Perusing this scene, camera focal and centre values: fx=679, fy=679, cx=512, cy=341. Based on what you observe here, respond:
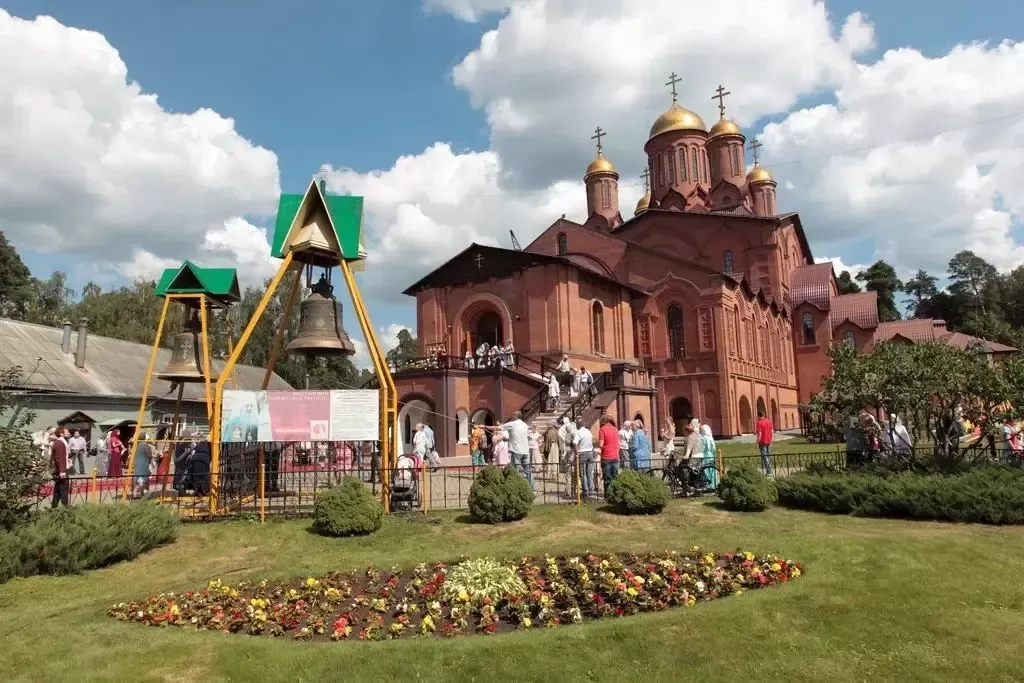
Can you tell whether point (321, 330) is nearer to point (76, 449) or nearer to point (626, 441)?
point (626, 441)

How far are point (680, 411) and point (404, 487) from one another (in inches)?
918

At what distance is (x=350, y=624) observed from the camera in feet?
21.4

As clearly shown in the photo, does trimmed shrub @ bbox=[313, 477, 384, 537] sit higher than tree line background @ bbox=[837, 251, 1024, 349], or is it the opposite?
tree line background @ bbox=[837, 251, 1024, 349]

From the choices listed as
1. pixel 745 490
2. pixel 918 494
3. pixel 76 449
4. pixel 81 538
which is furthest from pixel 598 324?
pixel 81 538

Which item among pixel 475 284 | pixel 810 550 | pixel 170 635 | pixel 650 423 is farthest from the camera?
pixel 475 284

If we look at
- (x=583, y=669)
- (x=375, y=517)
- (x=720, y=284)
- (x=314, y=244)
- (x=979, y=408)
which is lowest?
(x=583, y=669)

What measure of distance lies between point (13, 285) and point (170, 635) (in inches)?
1782

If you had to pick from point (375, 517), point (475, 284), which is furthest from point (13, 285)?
point (375, 517)

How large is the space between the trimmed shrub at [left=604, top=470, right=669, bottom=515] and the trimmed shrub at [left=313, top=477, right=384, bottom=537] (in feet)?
12.7

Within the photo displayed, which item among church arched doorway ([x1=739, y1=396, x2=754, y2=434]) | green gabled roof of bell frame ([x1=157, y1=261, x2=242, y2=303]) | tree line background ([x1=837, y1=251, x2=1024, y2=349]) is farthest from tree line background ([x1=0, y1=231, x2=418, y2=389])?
tree line background ([x1=837, y1=251, x2=1024, y2=349])

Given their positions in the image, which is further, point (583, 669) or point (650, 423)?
point (650, 423)

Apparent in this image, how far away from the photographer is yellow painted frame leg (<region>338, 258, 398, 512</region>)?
11797mm

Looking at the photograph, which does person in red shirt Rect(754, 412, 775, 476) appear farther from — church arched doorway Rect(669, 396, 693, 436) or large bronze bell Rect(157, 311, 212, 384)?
church arched doorway Rect(669, 396, 693, 436)

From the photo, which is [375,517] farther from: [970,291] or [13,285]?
[970,291]
